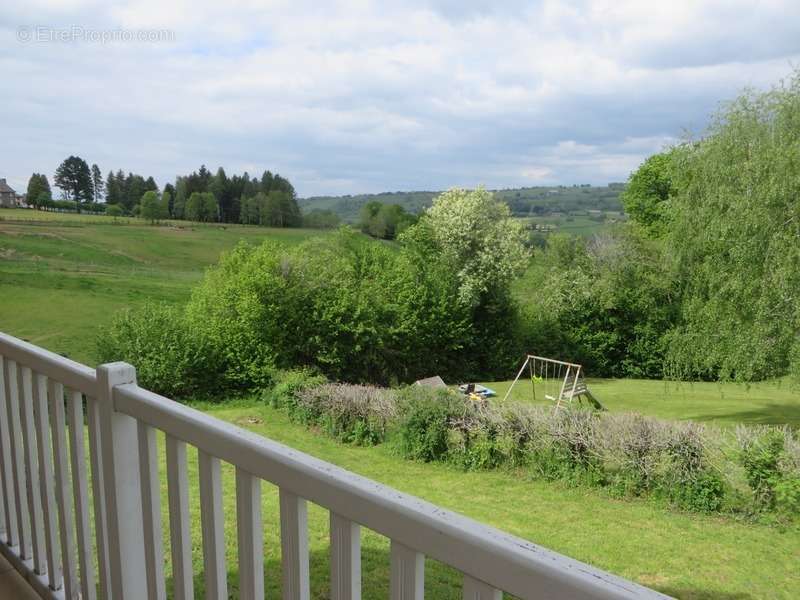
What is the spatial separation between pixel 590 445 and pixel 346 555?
5.61 meters

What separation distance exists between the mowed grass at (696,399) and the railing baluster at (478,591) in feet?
32.5

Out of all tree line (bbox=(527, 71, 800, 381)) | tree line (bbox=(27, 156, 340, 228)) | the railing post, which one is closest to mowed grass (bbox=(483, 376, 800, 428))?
tree line (bbox=(527, 71, 800, 381))

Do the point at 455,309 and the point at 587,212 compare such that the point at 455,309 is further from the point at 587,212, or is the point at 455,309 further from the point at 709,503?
the point at 709,503

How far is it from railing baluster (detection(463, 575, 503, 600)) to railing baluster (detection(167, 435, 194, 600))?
479mm

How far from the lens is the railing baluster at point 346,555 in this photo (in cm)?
54

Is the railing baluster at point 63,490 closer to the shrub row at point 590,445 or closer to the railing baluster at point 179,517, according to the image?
the railing baluster at point 179,517

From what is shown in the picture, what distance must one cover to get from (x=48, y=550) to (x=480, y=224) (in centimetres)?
1358

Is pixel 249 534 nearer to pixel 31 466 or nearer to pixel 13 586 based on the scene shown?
pixel 31 466

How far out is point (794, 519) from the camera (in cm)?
508

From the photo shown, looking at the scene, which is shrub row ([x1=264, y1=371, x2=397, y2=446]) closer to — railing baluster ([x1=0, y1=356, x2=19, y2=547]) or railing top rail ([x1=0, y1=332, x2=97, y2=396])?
railing baluster ([x1=0, y1=356, x2=19, y2=547])

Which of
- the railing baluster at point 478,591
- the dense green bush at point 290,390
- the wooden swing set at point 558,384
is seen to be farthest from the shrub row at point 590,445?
the railing baluster at point 478,591

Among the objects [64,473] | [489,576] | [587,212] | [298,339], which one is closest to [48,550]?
[64,473]

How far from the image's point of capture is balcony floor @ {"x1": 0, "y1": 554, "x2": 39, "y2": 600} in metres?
1.30

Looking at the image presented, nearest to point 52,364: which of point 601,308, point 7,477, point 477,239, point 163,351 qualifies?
point 7,477
